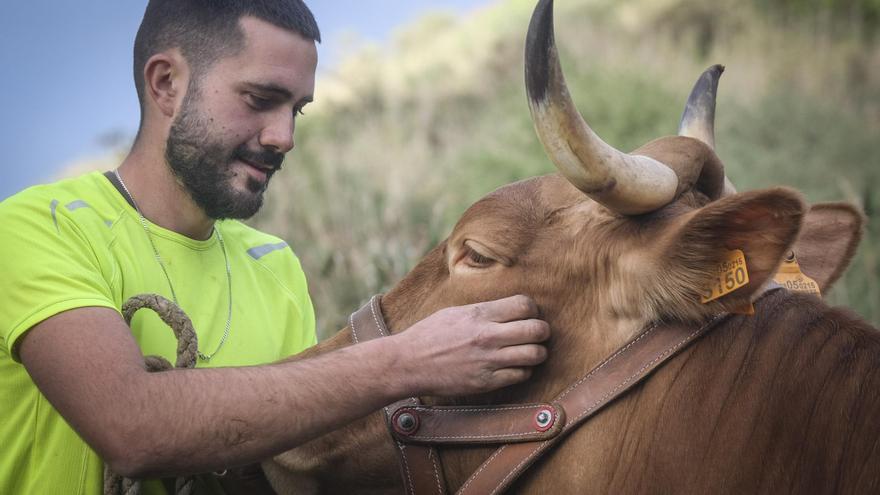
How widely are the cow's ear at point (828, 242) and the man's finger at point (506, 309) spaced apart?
4.06 ft

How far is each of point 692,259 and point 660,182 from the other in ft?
0.85

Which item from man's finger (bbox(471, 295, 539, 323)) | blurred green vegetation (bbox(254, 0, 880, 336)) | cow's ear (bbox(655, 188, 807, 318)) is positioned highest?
cow's ear (bbox(655, 188, 807, 318))

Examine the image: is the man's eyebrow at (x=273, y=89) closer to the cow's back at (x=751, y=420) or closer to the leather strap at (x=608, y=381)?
the leather strap at (x=608, y=381)

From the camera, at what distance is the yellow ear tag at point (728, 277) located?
241 cm

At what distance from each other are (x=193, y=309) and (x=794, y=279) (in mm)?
2176

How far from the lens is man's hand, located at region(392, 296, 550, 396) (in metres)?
2.60

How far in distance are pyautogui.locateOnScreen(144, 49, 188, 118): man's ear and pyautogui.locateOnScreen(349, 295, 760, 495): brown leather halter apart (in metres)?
1.48

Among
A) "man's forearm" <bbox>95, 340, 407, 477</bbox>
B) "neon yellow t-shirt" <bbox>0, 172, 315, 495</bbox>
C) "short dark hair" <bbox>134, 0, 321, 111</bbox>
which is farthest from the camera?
"short dark hair" <bbox>134, 0, 321, 111</bbox>

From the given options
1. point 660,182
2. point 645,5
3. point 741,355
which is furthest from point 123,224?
point 645,5

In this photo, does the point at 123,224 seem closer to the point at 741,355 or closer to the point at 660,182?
the point at 660,182

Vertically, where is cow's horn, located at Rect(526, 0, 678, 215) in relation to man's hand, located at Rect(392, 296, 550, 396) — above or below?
above

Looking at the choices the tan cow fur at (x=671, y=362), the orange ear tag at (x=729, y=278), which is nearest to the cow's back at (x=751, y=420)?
the tan cow fur at (x=671, y=362)

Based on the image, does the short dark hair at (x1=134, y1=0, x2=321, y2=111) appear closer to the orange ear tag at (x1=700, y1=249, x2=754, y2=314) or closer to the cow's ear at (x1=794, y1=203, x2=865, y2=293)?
the orange ear tag at (x1=700, y1=249, x2=754, y2=314)

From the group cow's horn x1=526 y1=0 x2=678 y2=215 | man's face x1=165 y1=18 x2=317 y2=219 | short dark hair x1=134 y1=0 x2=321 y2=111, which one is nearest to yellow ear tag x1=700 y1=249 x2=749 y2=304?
cow's horn x1=526 y1=0 x2=678 y2=215
